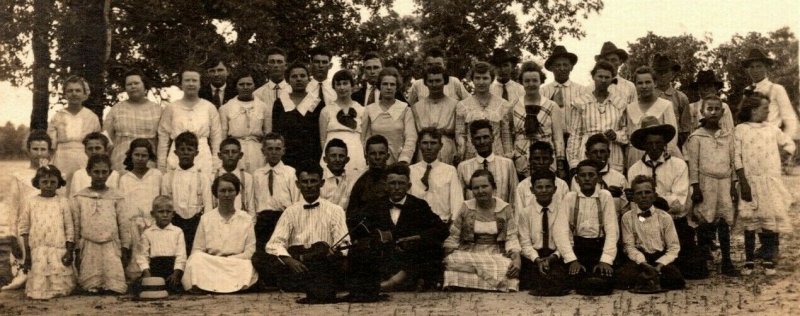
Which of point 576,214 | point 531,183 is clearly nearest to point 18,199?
point 531,183

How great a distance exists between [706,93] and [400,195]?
2981mm

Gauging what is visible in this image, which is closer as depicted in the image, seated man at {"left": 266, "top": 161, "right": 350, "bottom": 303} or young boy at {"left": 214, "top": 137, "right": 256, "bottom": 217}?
seated man at {"left": 266, "top": 161, "right": 350, "bottom": 303}

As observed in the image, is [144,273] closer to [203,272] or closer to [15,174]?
[203,272]

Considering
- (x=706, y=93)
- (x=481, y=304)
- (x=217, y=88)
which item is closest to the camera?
(x=481, y=304)

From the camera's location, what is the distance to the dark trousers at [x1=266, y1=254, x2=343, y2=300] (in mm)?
6125

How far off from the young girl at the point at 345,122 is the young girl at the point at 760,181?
3.14 metres

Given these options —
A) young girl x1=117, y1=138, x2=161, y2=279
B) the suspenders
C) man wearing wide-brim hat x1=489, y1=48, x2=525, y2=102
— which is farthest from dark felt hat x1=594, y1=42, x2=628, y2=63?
young girl x1=117, y1=138, x2=161, y2=279

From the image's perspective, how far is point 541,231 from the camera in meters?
6.63

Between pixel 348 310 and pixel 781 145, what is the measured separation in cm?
408

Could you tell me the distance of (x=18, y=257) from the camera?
7.02m

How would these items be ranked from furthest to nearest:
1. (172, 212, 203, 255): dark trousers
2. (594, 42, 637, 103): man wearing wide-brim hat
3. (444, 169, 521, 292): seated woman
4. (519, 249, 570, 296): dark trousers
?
(594, 42, 637, 103): man wearing wide-brim hat
(172, 212, 203, 255): dark trousers
(444, 169, 521, 292): seated woman
(519, 249, 570, 296): dark trousers

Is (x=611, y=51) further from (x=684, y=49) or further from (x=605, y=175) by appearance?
(x=684, y=49)

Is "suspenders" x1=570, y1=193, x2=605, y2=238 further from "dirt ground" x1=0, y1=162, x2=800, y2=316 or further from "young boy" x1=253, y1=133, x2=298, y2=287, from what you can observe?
"young boy" x1=253, y1=133, x2=298, y2=287

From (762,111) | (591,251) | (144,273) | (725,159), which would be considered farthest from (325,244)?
(762,111)
